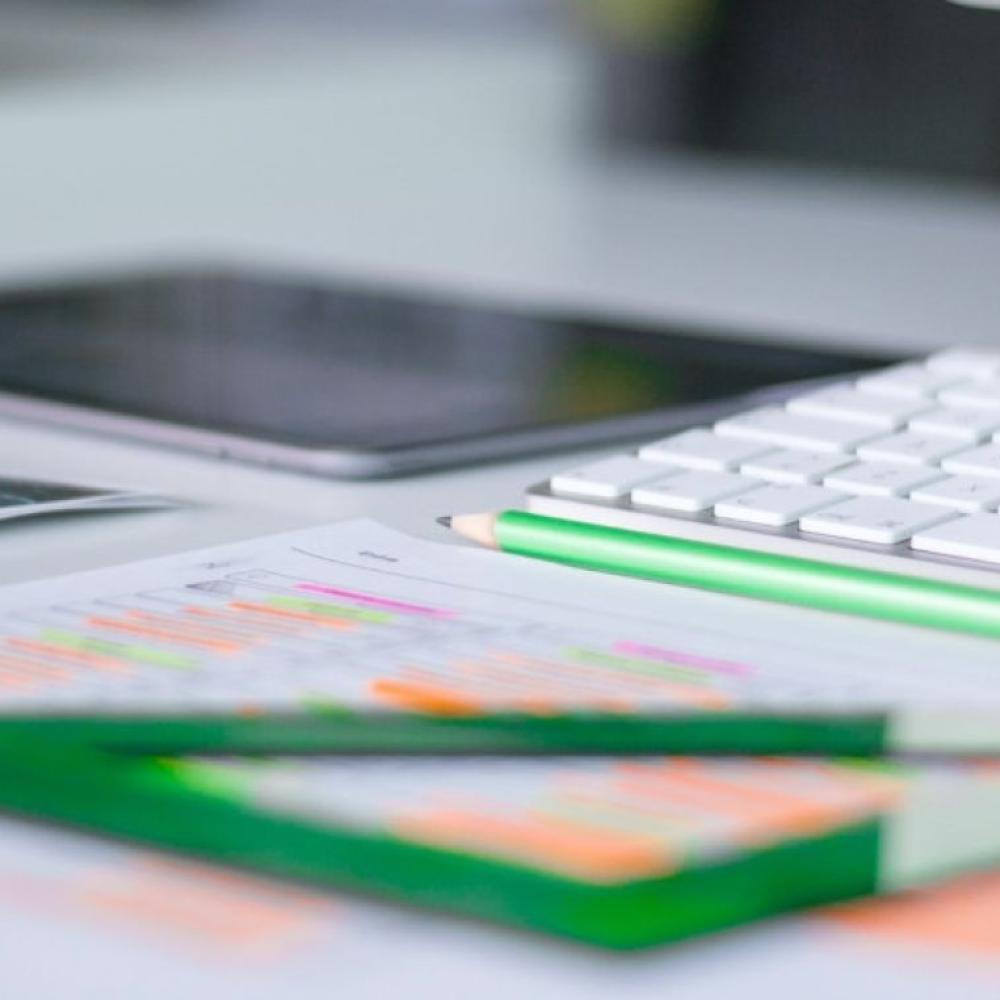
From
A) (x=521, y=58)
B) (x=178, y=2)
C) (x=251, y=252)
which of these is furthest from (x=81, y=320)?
(x=178, y=2)

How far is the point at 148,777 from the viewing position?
38 cm

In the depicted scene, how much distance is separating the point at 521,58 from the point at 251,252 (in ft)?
1.84

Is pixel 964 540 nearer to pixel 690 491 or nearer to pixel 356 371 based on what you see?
pixel 690 491

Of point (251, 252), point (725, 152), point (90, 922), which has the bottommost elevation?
point (90, 922)

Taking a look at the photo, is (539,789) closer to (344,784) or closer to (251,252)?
(344,784)

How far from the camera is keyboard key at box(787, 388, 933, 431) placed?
655mm

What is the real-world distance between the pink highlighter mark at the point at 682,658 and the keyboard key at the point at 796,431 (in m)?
0.18

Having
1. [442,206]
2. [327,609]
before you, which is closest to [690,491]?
[327,609]

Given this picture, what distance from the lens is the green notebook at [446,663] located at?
392mm

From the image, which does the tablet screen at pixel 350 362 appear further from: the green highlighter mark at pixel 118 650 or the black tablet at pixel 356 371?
the green highlighter mark at pixel 118 650

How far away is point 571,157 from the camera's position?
150 cm

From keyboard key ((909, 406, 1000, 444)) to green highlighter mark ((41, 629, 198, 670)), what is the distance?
27 cm

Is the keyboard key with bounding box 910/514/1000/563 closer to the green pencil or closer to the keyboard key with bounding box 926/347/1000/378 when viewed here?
the green pencil

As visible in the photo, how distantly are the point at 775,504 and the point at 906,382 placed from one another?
6.1 inches
